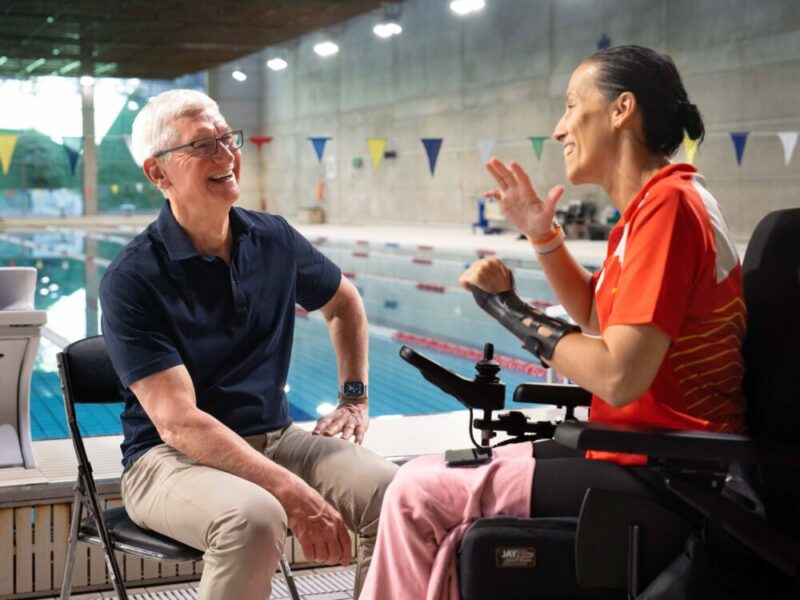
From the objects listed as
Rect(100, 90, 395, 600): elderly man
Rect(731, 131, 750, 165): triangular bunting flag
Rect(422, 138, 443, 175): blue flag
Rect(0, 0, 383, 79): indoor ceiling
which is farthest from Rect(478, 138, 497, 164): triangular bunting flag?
Rect(100, 90, 395, 600): elderly man

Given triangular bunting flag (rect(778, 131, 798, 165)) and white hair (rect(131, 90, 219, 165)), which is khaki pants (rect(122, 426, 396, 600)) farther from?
triangular bunting flag (rect(778, 131, 798, 165))

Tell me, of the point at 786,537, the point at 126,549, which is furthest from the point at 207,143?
the point at 786,537

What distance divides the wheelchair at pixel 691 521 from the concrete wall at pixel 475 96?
12.6m

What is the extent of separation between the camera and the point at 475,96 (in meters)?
20.3

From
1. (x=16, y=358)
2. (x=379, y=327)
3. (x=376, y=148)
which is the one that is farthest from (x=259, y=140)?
(x=16, y=358)

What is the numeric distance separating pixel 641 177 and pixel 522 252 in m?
12.4

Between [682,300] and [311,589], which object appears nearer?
[682,300]

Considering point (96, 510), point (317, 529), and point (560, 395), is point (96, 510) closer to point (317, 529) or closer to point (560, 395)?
point (317, 529)

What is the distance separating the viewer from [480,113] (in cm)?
2012

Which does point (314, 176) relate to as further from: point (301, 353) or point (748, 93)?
point (301, 353)

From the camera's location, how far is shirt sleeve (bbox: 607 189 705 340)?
152cm

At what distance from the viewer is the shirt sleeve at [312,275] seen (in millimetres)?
2475

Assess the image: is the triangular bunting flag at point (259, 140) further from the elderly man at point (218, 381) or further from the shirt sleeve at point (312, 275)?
the elderly man at point (218, 381)

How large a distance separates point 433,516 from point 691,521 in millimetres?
401
